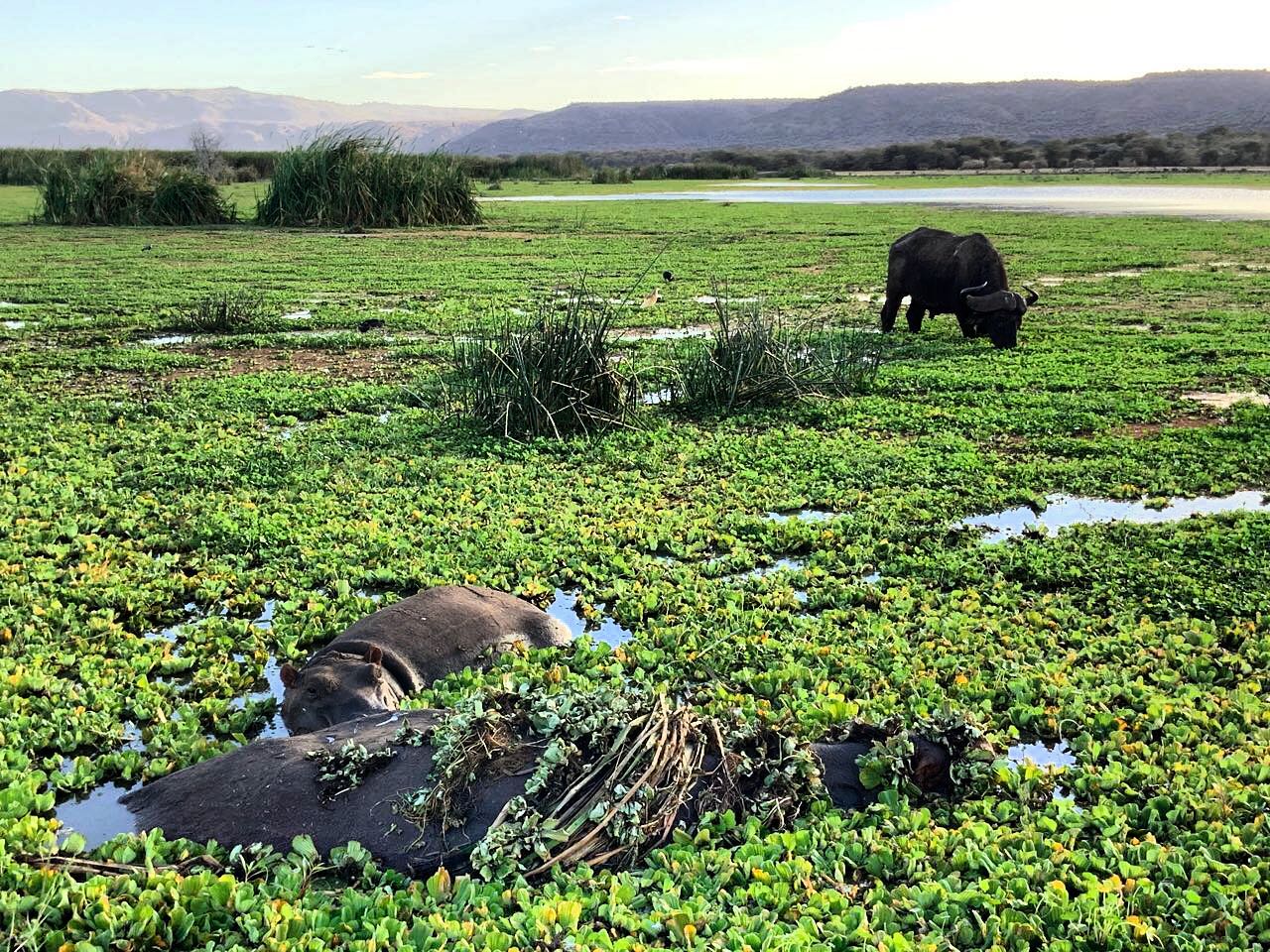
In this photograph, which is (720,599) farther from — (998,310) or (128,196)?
(128,196)

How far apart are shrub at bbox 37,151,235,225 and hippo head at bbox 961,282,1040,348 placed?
2254 cm

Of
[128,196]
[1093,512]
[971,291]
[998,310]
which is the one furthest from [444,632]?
[128,196]

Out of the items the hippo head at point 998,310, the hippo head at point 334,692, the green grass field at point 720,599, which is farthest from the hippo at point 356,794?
the hippo head at point 998,310

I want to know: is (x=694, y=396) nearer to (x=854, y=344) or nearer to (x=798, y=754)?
(x=854, y=344)

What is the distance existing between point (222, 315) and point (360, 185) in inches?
581

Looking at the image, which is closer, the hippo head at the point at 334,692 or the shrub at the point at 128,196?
the hippo head at the point at 334,692

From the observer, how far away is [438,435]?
8609 mm

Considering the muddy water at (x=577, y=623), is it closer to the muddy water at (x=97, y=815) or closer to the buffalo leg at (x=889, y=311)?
the muddy water at (x=97, y=815)

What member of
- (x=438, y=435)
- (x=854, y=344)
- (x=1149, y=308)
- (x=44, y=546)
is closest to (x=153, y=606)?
(x=44, y=546)

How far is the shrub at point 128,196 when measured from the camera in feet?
92.6

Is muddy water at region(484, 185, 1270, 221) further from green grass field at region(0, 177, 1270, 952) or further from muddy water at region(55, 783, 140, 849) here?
muddy water at region(55, 783, 140, 849)

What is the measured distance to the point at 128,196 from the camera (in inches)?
1134

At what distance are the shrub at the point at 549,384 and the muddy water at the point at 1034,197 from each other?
83.4 ft

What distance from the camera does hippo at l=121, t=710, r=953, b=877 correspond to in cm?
348
